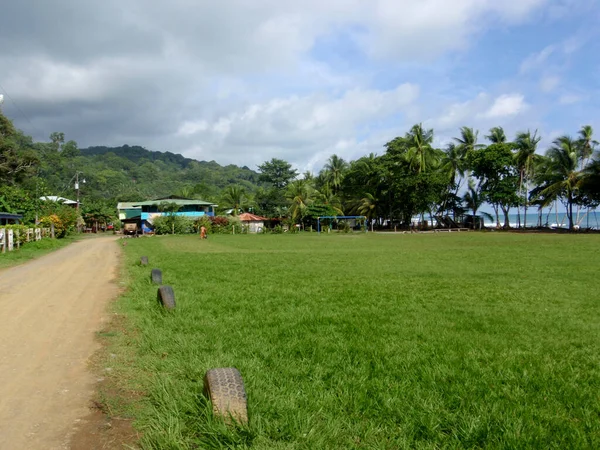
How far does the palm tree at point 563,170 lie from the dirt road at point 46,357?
153 ft

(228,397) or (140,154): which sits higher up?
(140,154)

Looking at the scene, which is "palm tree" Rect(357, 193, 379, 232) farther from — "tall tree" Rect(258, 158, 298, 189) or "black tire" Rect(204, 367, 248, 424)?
"black tire" Rect(204, 367, 248, 424)

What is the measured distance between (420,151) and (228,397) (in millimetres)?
51782

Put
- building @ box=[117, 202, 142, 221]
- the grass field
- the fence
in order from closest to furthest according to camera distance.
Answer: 1. the grass field
2. the fence
3. building @ box=[117, 202, 142, 221]

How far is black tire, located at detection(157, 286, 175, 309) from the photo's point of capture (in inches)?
281

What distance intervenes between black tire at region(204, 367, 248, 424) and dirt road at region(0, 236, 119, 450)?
1.02 m

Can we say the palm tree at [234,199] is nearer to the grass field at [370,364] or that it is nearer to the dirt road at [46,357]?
the dirt road at [46,357]

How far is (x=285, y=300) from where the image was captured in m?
7.93

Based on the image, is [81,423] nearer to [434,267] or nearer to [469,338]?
[469,338]

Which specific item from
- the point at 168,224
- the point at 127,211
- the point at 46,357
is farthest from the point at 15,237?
the point at 127,211

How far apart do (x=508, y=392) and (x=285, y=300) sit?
15.4 ft

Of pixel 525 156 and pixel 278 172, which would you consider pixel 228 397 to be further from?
pixel 278 172

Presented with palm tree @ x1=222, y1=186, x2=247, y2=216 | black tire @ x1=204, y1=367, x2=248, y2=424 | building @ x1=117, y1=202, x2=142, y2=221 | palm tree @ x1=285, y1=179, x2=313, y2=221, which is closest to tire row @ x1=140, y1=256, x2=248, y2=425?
black tire @ x1=204, y1=367, x2=248, y2=424

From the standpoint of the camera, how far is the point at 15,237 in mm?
20828
